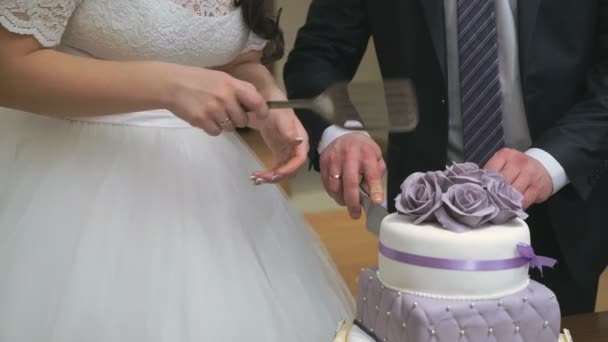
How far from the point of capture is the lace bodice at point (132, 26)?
0.89 metres

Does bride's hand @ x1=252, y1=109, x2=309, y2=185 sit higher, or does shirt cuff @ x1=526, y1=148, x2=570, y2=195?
bride's hand @ x1=252, y1=109, x2=309, y2=185

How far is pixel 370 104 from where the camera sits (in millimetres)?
893

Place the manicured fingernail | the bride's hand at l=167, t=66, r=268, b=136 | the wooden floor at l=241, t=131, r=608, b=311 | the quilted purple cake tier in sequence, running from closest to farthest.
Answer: the quilted purple cake tier → the bride's hand at l=167, t=66, r=268, b=136 → the manicured fingernail → the wooden floor at l=241, t=131, r=608, b=311

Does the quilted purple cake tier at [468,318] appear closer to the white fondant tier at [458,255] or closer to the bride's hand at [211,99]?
the white fondant tier at [458,255]

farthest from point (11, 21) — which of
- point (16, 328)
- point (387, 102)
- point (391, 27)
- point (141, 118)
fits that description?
point (391, 27)

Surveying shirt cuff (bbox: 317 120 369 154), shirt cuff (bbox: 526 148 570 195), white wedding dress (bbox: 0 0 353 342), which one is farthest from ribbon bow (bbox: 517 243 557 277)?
shirt cuff (bbox: 317 120 369 154)

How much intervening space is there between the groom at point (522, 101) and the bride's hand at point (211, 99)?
305 mm

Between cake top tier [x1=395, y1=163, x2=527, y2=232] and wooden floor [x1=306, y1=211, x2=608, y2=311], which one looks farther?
wooden floor [x1=306, y1=211, x2=608, y2=311]

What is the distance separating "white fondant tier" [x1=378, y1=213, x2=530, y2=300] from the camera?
2.47ft

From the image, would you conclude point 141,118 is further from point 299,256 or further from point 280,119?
point 299,256

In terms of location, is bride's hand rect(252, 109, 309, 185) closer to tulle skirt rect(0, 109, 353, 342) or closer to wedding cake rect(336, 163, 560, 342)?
tulle skirt rect(0, 109, 353, 342)

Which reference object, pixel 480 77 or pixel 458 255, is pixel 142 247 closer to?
pixel 458 255

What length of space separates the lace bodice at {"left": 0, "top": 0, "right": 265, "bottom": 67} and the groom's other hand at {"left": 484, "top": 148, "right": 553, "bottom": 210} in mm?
474

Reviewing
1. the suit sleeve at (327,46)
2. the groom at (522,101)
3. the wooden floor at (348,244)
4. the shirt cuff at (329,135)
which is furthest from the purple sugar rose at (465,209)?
the wooden floor at (348,244)
